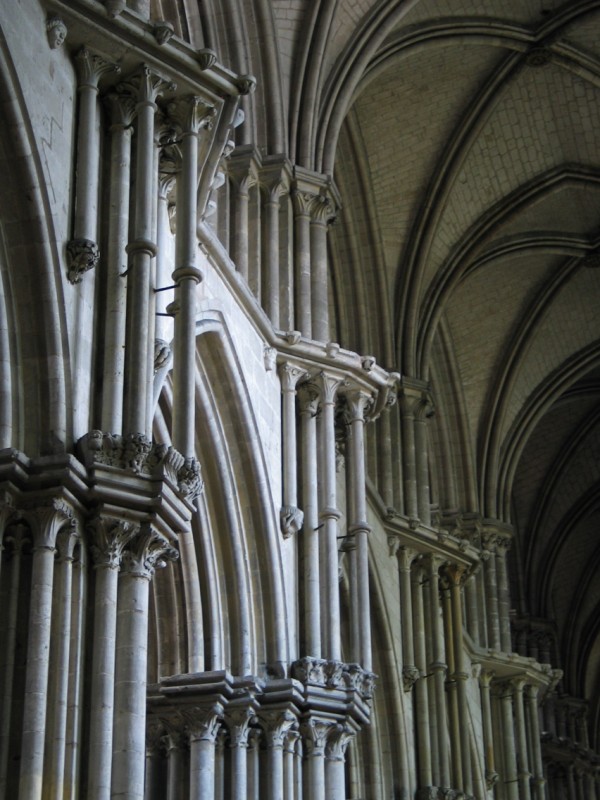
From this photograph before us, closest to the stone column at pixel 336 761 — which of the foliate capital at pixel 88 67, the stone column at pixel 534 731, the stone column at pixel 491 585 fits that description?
the foliate capital at pixel 88 67

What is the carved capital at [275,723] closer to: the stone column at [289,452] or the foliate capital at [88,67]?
the stone column at [289,452]

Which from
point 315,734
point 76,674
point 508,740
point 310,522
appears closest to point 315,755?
point 315,734

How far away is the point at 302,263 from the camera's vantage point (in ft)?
51.6

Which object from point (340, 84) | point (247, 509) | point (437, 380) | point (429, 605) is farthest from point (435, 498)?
point (247, 509)

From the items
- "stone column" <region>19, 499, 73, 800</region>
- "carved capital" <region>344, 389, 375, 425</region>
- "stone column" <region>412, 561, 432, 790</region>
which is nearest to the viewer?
"stone column" <region>19, 499, 73, 800</region>

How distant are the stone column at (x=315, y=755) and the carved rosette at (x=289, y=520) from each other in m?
1.54

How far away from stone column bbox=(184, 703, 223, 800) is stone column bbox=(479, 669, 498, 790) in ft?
33.7

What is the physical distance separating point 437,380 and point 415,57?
578cm

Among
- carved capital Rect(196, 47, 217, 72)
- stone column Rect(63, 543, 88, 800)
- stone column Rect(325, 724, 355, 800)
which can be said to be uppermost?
carved capital Rect(196, 47, 217, 72)

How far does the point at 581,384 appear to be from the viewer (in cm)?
2942

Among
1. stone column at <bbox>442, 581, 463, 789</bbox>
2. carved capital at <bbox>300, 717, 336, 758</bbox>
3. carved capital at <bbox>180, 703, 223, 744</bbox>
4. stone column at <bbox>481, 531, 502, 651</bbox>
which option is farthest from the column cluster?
stone column at <bbox>481, 531, 502, 651</bbox>

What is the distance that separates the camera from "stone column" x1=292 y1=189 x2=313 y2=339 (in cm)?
1543

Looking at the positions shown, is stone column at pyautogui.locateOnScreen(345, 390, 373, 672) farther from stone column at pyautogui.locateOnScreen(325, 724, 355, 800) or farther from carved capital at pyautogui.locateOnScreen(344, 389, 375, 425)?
stone column at pyautogui.locateOnScreen(325, 724, 355, 800)

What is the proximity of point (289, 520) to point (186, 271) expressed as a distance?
3816 mm
